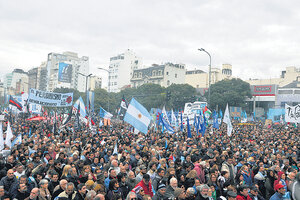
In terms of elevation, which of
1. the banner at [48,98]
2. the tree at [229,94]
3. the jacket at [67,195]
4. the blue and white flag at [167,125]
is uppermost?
the tree at [229,94]

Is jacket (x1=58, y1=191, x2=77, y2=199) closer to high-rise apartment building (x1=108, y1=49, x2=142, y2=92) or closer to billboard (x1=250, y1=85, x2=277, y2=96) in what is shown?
billboard (x1=250, y1=85, x2=277, y2=96)

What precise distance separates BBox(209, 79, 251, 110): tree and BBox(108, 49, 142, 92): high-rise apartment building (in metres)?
60.2

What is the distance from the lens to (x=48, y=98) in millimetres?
18781

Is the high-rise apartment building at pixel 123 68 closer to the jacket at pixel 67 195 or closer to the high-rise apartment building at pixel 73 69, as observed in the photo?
the high-rise apartment building at pixel 73 69

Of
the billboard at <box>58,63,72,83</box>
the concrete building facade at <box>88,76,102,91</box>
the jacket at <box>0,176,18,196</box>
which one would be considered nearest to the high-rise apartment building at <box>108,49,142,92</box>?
the billboard at <box>58,63,72,83</box>

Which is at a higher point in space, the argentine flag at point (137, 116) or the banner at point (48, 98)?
the banner at point (48, 98)

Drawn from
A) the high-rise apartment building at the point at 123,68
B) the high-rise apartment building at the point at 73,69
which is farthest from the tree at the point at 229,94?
the high-rise apartment building at the point at 73,69

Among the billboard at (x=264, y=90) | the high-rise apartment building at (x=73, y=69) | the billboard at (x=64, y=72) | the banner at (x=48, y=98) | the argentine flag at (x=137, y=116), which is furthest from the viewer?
the high-rise apartment building at (x=73, y=69)

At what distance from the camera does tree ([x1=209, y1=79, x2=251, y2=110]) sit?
208 feet

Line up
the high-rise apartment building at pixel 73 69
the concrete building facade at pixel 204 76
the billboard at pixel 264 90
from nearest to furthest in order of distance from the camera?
the billboard at pixel 264 90
the concrete building facade at pixel 204 76
the high-rise apartment building at pixel 73 69

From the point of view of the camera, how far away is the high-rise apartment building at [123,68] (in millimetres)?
122812

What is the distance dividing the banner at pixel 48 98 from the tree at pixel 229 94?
156ft

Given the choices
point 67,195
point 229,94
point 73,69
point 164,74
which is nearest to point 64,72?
point 73,69

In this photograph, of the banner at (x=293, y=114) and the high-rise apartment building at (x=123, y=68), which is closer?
the banner at (x=293, y=114)
